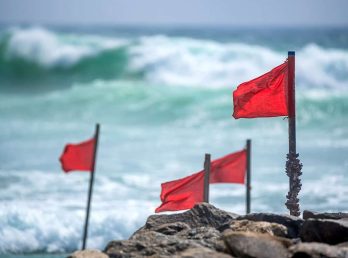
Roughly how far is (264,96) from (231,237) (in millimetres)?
3541

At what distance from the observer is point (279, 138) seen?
36.5 metres

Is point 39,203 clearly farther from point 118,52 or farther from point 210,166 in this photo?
point 118,52

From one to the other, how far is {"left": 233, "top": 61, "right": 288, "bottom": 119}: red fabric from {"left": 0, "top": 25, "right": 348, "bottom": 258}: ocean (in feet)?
23.8

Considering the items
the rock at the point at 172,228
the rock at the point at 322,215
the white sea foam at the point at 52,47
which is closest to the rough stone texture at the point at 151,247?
the rock at the point at 172,228

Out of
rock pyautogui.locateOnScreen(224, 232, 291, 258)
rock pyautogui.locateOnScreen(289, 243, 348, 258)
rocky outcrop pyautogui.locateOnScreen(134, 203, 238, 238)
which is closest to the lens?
rock pyautogui.locateOnScreen(289, 243, 348, 258)

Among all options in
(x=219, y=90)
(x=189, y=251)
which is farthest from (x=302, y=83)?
(x=189, y=251)

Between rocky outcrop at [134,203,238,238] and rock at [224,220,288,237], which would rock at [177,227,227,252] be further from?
rocky outcrop at [134,203,238,238]

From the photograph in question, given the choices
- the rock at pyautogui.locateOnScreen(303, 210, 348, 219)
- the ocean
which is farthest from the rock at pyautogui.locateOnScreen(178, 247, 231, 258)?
the ocean

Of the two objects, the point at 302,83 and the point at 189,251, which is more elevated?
the point at 302,83

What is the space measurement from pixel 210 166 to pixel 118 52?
136 ft

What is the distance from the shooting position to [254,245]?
11828 mm

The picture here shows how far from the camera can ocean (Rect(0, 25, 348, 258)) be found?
24.7 meters

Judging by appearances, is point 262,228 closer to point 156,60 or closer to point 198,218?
point 198,218

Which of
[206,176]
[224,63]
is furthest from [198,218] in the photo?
[224,63]
